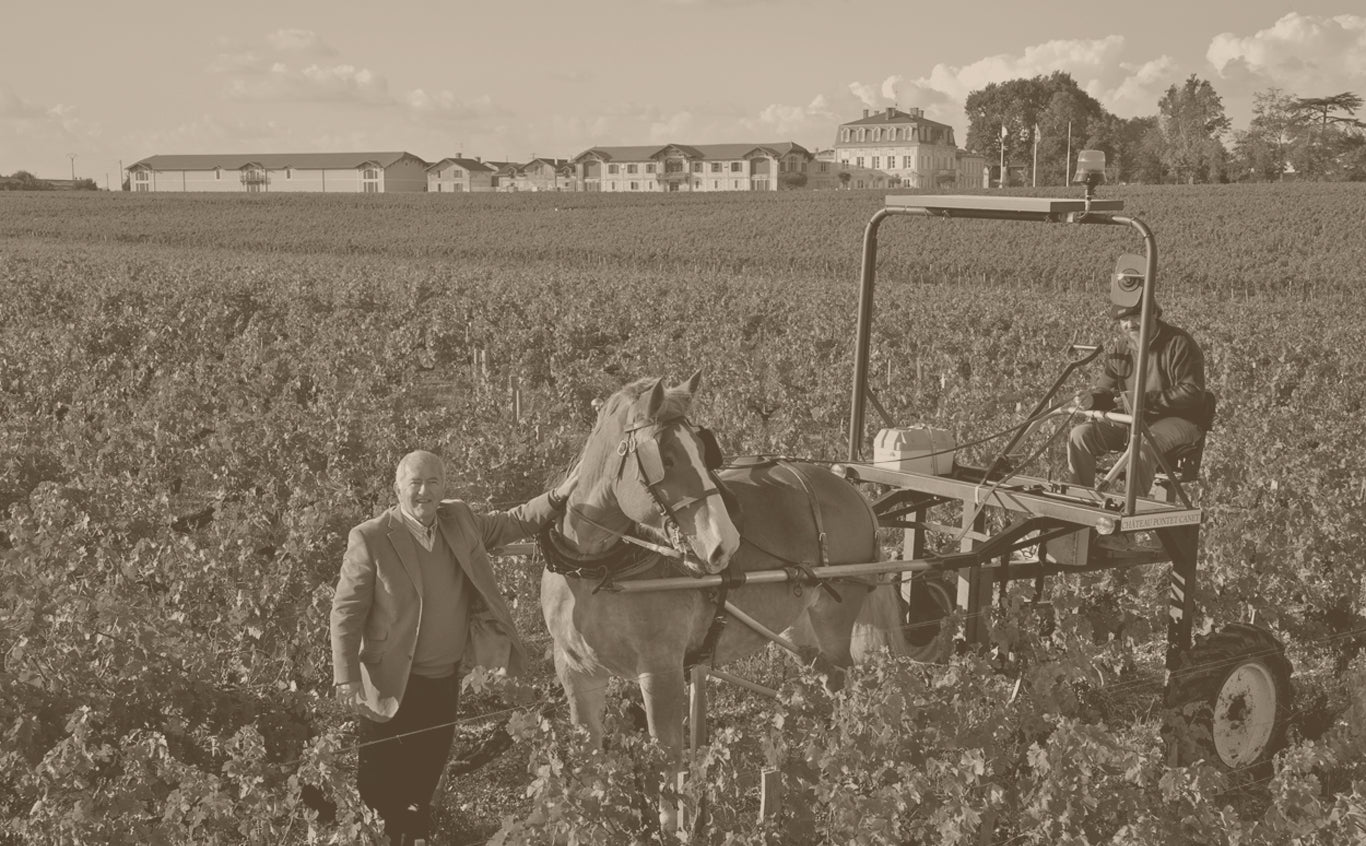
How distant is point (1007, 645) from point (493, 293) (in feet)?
80.4

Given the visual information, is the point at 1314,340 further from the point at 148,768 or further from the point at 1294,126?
the point at 1294,126

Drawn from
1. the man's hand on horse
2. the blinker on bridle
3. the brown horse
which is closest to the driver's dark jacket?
the brown horse

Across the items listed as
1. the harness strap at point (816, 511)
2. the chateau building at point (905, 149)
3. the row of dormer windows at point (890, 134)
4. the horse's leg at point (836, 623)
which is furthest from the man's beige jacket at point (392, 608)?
the row of dormer windows at point (890, 134)

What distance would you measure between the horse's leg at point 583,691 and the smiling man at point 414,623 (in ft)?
0.69

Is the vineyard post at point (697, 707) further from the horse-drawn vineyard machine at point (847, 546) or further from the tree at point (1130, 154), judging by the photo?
the tree at point (1130, 154)

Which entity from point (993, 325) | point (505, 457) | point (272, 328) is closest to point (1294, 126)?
point (993, 325)

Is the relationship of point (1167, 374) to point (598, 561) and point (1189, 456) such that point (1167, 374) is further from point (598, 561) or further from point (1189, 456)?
point (598, 561)

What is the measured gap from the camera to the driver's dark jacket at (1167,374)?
20.8ft

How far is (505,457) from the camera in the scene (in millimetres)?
10273

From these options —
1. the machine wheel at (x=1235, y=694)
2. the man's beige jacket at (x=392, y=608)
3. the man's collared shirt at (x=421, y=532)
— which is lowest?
the machine wheel at (x=1235, y=694)

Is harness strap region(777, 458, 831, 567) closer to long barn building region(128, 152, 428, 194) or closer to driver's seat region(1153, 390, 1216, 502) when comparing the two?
driver's seat region(1153, 390, 1216, 502)

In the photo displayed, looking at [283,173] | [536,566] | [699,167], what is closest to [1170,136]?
[699,167]

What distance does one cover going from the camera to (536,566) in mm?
8273

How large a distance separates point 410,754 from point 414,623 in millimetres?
636
